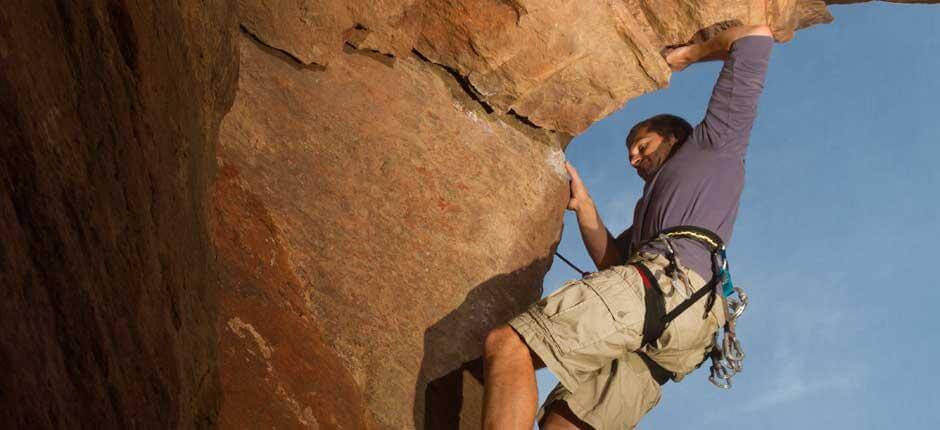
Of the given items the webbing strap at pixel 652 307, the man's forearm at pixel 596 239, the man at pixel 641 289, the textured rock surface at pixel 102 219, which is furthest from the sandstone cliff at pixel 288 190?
the webbing strap at pixel 652 307

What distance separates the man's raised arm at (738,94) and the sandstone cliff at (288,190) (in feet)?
1.94

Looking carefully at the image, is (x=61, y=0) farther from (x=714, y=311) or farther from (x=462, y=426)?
(x=714, y=311)

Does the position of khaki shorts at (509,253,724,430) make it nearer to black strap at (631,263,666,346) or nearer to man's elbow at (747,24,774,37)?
black strap at (631,263,666,346)

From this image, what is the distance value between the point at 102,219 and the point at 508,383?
79.4 inches

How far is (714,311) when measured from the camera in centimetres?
457

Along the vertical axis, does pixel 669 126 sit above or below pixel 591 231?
above

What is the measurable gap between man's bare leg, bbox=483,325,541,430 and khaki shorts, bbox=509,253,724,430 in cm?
6

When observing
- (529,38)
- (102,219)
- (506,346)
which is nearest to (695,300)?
(506,346)

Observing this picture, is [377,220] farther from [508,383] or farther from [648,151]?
[648,151]

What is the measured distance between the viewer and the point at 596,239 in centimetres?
550

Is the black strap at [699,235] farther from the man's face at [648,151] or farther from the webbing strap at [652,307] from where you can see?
the man's face at [648,151]

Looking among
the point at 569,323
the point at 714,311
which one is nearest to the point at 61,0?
the point at 569,323

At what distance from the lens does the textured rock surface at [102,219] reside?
75.4 inches

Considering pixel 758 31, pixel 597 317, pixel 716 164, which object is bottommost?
pixel 597 317
